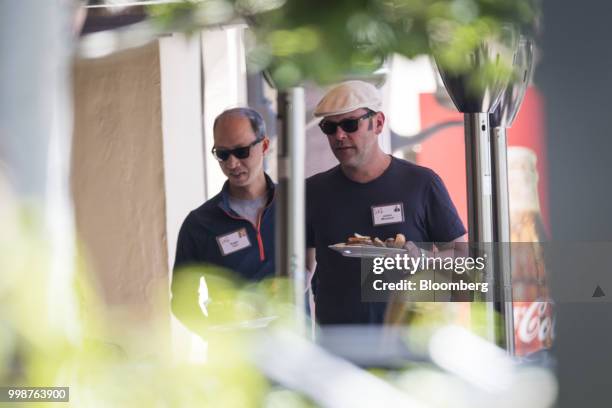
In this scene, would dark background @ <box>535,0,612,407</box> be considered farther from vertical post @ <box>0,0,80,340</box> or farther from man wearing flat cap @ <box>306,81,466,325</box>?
vertical post @ <box>0,0,80,340</box>

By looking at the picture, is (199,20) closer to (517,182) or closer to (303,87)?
(303,87)

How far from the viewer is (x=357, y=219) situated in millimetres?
2629

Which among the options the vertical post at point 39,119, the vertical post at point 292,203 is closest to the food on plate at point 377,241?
the vertical post at point 292,203

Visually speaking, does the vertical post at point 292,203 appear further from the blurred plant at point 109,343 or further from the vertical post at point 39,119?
the vertical post at point 39,119

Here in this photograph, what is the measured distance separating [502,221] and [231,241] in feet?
2.90

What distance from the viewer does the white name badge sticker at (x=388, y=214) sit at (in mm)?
2621

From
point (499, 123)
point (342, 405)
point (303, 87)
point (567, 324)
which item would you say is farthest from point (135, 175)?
point (567, 324)

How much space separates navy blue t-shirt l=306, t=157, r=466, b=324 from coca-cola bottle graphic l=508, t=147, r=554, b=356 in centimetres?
19

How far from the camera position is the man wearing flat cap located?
2.60 m

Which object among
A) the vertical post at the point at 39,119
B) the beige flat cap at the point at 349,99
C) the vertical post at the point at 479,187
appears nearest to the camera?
the vertical post at the point at 39,119

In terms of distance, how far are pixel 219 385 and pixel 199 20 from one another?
1010mm

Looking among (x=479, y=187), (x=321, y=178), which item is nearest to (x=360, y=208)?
(x=321, y=178)

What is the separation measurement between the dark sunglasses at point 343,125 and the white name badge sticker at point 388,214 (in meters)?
0.27

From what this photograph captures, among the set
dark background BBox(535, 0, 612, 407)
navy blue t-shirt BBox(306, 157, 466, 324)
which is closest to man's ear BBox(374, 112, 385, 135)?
navy blue t-shirt BBox(306, 157, 466, 324)
